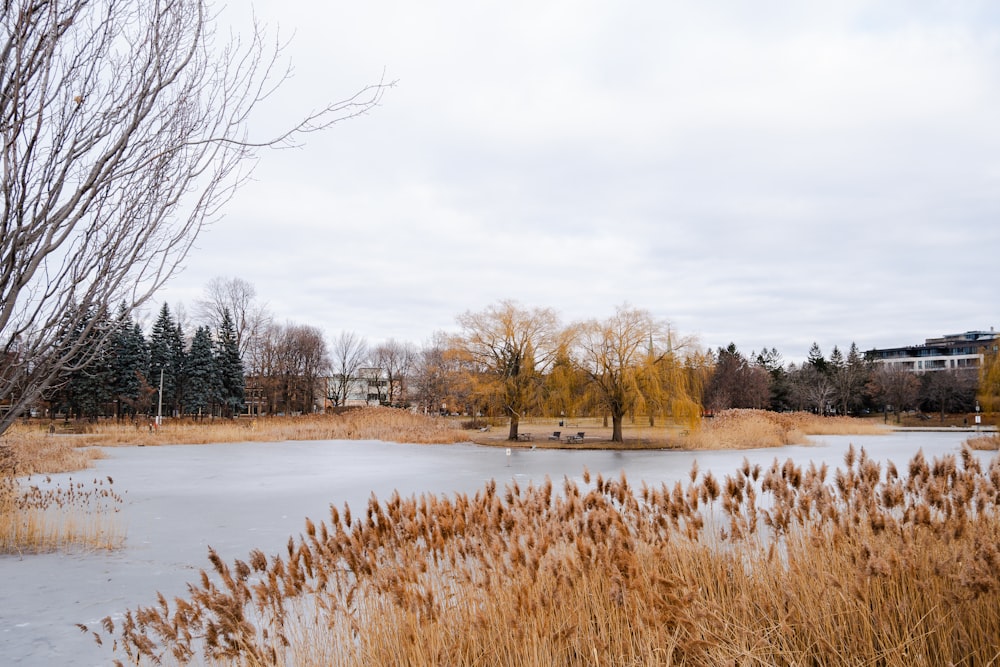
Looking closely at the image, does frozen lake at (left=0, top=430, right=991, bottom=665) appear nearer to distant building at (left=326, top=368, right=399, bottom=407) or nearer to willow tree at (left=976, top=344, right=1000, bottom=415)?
willow tree at (left=976, top=344, right=1000, bottom=415)

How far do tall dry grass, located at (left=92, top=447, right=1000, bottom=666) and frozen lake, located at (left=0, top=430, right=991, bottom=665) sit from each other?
9.08ft

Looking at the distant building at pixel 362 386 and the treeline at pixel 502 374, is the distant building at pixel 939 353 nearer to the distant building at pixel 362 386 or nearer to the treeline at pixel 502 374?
the treeline at pixel 502 374

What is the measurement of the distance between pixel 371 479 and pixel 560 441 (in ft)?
55.6

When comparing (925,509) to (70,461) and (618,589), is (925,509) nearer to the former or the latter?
(618,589)

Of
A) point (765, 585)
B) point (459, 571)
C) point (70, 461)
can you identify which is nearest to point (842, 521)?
point (765, 585)

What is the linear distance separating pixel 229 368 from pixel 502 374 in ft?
103

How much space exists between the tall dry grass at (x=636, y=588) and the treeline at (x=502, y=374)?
1973mm

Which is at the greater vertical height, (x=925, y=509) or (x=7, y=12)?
(x=7, y=12)

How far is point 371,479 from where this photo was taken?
1947cm

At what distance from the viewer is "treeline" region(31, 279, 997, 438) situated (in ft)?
110

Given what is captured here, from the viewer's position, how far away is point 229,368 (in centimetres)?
5781

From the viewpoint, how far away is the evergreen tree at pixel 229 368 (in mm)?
57688

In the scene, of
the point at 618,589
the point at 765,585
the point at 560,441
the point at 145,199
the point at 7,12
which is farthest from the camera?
the point at 560,441

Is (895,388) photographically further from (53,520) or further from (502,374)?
(53,520)
